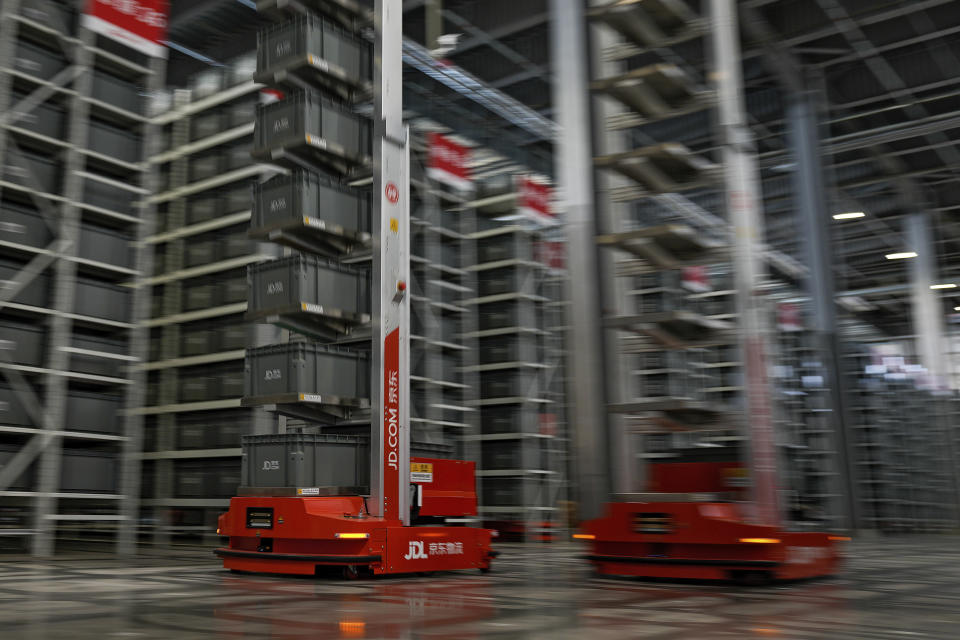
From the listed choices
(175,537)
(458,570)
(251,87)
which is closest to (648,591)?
(458,570)

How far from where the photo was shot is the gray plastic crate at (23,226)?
1003 centimetres

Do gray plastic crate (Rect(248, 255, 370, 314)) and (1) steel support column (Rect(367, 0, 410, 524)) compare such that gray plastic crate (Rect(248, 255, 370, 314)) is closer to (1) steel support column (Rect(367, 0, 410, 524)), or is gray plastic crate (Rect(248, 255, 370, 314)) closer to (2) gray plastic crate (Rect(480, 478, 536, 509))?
(1) steel support column (Rect(367, 0, 410, 524))

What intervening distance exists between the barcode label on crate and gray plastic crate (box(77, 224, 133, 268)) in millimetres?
6122

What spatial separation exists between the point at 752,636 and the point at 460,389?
41.7ft

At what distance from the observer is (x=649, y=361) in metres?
Answer: 18.8

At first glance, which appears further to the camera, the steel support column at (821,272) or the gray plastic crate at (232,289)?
the steel support column at (821,272)

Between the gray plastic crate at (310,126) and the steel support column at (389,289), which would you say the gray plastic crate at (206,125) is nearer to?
the gray plastic crate at (310,126)

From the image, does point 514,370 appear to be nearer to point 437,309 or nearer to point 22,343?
point 437,309

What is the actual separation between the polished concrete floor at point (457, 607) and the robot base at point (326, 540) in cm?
14

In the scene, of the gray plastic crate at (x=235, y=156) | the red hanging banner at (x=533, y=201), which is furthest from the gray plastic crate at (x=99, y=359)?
the red hanging banner at (x=533, y=201)

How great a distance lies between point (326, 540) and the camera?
6.25 meters

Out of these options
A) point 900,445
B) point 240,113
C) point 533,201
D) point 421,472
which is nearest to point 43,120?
point 240,113

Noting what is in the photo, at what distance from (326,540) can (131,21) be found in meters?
7.12

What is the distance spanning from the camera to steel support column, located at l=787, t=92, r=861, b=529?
56.0ft
